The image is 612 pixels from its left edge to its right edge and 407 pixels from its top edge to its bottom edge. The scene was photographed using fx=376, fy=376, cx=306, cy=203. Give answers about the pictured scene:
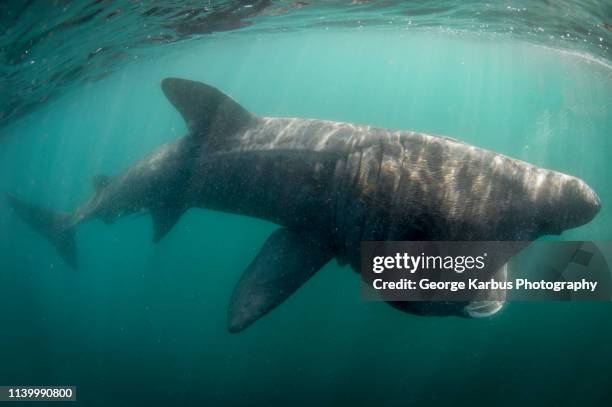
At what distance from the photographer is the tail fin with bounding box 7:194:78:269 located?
12.5 metres

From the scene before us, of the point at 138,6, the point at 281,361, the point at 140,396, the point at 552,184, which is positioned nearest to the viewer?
the point at 552,184

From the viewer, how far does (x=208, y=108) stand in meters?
6.47

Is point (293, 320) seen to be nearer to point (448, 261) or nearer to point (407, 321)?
point (407, 321)

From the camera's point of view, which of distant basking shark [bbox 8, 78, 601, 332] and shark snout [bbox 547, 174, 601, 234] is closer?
shark snout [bbox 547, 174, 601, 234]

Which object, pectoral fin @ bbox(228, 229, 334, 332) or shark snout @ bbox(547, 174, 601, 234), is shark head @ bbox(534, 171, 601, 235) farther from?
pectoral fin @ bbox(228, 229, 334, 332)

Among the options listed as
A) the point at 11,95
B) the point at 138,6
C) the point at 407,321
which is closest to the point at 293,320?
the point at 407,321

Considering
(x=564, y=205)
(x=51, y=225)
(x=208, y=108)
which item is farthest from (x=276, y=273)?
(x=51, y=225)

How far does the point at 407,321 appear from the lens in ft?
78.2

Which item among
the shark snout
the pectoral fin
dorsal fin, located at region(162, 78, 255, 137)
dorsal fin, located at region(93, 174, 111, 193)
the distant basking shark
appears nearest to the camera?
the shark snout

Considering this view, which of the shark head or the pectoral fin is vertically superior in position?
the shark head

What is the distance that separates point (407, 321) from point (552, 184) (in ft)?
69.9

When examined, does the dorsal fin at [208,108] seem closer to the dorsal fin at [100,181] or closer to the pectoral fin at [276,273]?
the pectoral fin at [276,273]

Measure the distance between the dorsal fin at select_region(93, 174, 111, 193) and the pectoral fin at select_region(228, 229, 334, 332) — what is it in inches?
245

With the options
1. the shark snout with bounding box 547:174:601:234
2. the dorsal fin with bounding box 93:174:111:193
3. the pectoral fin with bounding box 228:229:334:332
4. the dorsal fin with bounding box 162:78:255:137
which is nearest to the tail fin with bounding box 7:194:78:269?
the dorsal fin with bounding box 93:174:111:193
